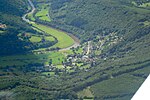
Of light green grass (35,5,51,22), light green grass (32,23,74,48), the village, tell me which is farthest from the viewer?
light green grass (35,5,51,22)

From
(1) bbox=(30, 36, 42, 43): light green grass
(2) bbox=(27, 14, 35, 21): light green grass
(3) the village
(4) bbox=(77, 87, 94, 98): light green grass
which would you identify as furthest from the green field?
(2) bbox=(27, 14, 35, 21): light green grass

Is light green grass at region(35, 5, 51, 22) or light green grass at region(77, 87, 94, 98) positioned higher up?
light green grass at region(35, 5, 51, 22)

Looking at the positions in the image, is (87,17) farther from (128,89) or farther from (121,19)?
(128,89)

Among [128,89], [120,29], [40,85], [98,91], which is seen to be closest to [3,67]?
[40,85]

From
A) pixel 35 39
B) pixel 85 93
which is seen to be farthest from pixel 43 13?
pixel 85 93

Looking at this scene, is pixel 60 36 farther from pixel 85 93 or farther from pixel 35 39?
pixel 85 93

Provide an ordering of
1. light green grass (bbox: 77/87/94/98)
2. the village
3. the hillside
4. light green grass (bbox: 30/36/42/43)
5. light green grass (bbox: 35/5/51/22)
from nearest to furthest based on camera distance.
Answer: light green grass (bbox: 77/87/94/98), the hillside, the village, light green grass (bbox: 30/36/42/43), light green grass (bbox: 35/5/51/22)

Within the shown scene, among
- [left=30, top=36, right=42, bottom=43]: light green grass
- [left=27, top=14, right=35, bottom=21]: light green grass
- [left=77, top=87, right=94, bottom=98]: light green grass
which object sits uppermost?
[left=27, top=14, right=35, bottom=21]: light green grass

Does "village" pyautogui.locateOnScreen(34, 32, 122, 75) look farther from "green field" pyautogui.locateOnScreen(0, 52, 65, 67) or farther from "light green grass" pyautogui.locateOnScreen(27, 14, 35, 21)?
"light green grass" pyautogui.locateOnScreen(27, 14, 35, 21)
